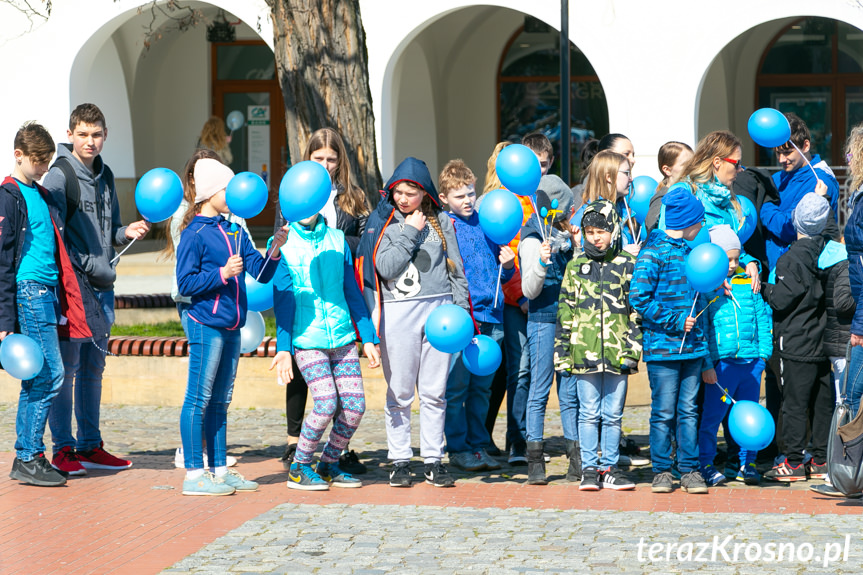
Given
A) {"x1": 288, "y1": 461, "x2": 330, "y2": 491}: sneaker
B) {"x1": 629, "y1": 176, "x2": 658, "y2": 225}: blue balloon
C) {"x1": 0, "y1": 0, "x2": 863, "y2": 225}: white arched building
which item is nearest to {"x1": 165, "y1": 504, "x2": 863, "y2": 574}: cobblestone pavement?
{"x1": 288, "y1": 461, "x2": 330, "y2": 491}: sneaker

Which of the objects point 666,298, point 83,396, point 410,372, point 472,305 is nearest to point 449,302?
point 472,305

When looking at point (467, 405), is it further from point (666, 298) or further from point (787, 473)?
point (787, 473)

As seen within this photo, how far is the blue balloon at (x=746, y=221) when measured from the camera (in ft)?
21.9

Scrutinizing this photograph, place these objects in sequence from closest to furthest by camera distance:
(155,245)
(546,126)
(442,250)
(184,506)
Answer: (184,506), (442,250), (155,245), (546,126)

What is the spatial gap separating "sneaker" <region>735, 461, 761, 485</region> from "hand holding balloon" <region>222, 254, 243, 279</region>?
10.2ft

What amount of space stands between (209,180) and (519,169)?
172cm

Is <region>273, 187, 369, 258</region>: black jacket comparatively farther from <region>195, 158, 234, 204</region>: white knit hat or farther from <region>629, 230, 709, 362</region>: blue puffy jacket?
<region>629, 230, 709, 362</region>: blue puffy jacket

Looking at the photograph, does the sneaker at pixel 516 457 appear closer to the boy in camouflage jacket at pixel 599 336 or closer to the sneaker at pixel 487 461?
the sneaker at pixel 487 461

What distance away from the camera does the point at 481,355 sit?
→ 6.38 m

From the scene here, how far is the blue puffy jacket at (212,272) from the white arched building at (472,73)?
882 cm

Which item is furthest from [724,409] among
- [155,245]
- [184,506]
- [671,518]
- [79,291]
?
[155,245]

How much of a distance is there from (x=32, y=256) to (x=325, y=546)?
2475mm

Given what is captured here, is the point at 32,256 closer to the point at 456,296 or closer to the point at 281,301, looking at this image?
the point at 281,301

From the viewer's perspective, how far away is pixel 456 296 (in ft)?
21.4
